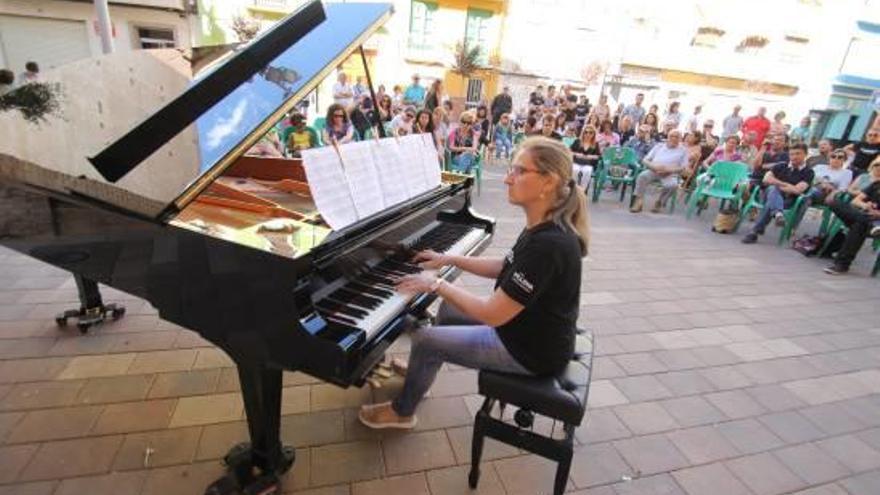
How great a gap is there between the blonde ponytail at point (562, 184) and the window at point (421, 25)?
65.9 ft

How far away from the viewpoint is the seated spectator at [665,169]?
7555 millimetres

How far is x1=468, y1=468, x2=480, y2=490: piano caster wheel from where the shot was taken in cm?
200

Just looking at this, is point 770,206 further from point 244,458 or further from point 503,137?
point 244,458

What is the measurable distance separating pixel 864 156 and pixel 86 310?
10682 millimetres

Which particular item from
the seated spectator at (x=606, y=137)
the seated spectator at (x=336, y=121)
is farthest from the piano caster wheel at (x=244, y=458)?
the seated spectator at (x=606, y=137)

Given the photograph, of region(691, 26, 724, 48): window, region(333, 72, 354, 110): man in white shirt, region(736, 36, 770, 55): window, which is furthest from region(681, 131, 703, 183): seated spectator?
region(736, 36, 770, 55): window

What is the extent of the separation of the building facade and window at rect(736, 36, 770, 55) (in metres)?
24.8

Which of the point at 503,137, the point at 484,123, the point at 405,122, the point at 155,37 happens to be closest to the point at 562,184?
the point at 405,122

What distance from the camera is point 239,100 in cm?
187

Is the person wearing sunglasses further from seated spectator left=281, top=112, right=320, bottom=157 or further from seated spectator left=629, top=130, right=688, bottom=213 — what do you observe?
seated spectator left=281, top=112, right=320, bottom=157

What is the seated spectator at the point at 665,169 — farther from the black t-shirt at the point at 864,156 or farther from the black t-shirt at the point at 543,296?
the black t-shirt at the point at 543,296

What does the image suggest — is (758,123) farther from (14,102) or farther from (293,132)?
(14,102)

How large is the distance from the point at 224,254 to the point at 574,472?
74.8 inches

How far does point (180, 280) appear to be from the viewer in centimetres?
157
